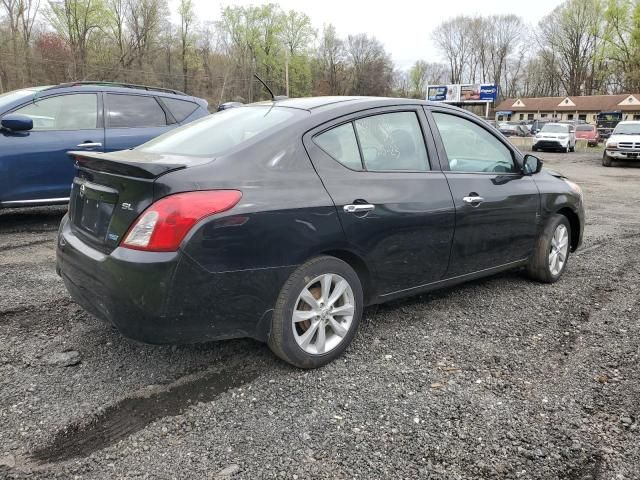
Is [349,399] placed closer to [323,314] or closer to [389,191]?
[323,314]

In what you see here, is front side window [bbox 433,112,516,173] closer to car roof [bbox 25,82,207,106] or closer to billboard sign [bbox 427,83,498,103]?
car roof [bbox 25,82,207,106]

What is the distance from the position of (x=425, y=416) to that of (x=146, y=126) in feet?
18.4

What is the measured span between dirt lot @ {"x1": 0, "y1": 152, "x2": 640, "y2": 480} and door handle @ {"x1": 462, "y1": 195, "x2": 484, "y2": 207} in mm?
850

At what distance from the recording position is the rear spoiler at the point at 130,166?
2.61 meters

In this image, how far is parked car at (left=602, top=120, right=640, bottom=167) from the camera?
1997 centimetres

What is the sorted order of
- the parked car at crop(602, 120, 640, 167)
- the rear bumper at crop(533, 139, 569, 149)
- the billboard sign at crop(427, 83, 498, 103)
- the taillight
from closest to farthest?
the taillight, the parked car at crop(602, 120, 640, 167), the rear bumper at crop(533, 139, 569, 149), the billboard sign at crop(427, 83, 498, 103)

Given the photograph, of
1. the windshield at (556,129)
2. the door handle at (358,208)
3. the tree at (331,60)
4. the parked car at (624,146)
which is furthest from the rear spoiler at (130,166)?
the tree at (331,60)

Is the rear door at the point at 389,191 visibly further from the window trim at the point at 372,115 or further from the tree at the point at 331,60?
the tree at the point at 331,60

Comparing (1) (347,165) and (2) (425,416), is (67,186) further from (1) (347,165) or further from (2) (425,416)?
(2) (425,416)

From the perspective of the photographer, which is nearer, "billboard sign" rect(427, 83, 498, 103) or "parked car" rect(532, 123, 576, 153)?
"parked car" rect(532, 123, 576, 153)

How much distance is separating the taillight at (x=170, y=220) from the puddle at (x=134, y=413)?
31.8 inches

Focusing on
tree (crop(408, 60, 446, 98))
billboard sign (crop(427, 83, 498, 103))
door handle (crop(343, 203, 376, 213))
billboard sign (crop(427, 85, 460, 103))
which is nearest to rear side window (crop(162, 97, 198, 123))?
door handle (crop(343, 203, 376, 213))

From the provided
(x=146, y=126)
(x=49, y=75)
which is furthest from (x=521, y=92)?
(x=146, y=126)

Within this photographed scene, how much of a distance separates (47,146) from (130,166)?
4092mm
